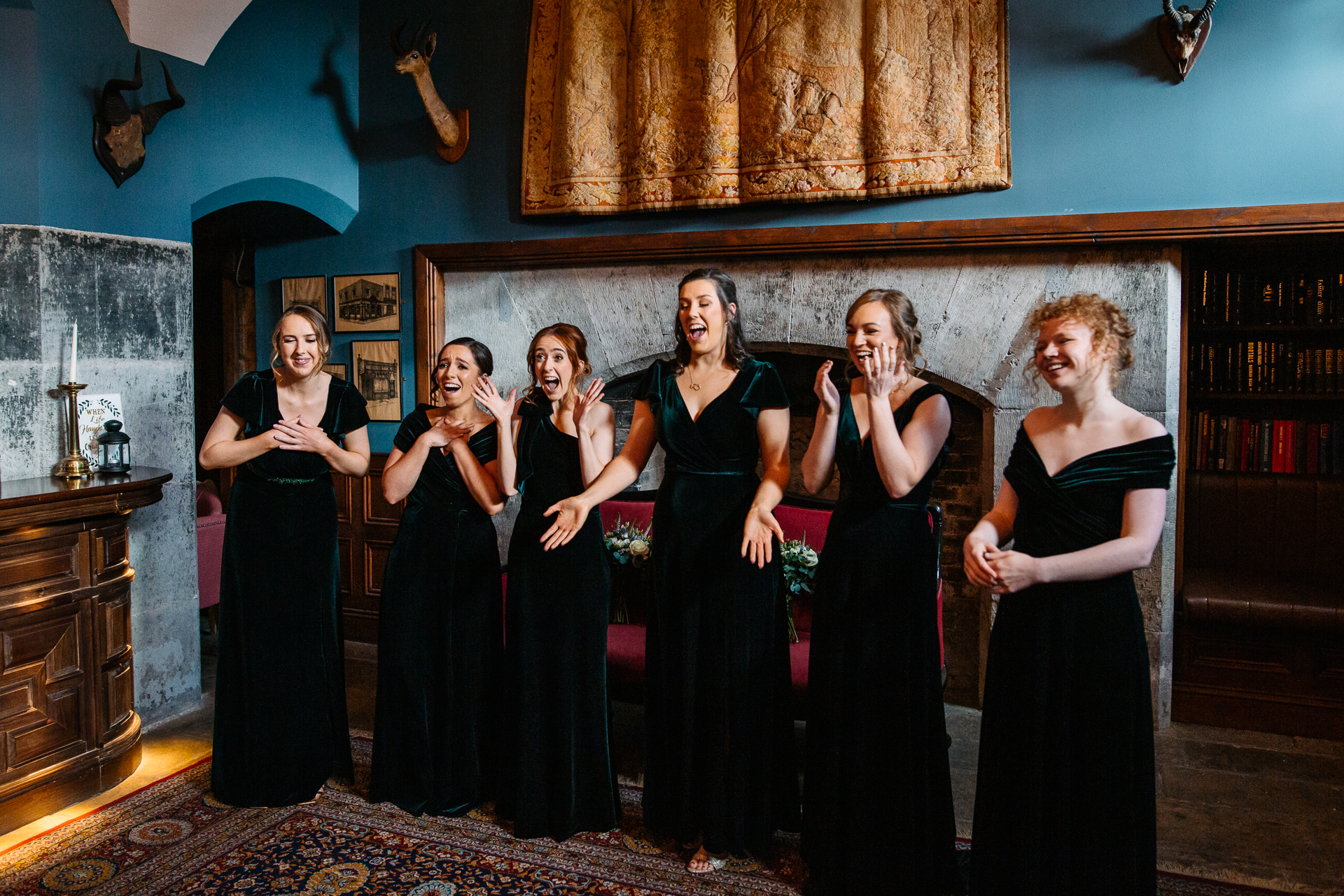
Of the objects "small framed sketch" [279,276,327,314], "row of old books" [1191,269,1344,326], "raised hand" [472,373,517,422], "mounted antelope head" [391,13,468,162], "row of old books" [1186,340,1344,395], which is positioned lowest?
"raised hand" [472,373,517,422]

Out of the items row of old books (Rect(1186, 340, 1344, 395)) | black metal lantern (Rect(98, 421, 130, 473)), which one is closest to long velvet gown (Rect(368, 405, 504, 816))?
black metal lantern (Rect(98, 421, 130, 473))

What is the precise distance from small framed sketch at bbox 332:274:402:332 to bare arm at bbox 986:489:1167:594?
387cm

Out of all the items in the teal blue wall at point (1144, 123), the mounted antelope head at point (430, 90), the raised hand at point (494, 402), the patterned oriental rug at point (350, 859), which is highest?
the mounted antelope head at point (430, 90)

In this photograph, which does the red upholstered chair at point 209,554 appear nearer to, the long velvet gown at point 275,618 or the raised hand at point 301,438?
the long velvet gown at point 275,618

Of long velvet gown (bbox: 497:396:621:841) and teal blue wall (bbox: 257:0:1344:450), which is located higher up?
teal blue wall (bbox: 257:0:1344:450)

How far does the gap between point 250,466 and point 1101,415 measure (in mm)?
2566

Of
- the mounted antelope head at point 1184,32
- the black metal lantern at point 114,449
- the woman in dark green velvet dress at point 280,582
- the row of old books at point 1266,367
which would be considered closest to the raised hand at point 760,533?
the woman in dark green velvet dress at point 280,582

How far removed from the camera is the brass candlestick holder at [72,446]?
3506mm

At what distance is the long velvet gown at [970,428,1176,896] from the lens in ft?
6.79

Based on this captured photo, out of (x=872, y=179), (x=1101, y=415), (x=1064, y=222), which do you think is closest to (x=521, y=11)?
(x=872, y=179)

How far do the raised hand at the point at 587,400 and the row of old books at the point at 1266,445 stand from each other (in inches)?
132

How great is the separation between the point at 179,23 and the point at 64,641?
266 cm

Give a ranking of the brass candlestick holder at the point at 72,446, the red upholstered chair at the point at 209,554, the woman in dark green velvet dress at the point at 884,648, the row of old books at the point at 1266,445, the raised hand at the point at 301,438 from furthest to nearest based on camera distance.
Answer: the red upholstered chair at the point at 209,554 → the row of old books at the point at 1266,445 → the brass candlestick holder at the point at 72,446 → the raised hand at the point at 301,438 → the woman in dark green velvet dress at the point at 884,648

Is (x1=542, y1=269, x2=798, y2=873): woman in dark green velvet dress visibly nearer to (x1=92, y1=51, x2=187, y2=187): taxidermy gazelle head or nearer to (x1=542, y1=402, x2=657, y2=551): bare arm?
(x1=542, y1=402, x2=657, y2=551): bare arm
